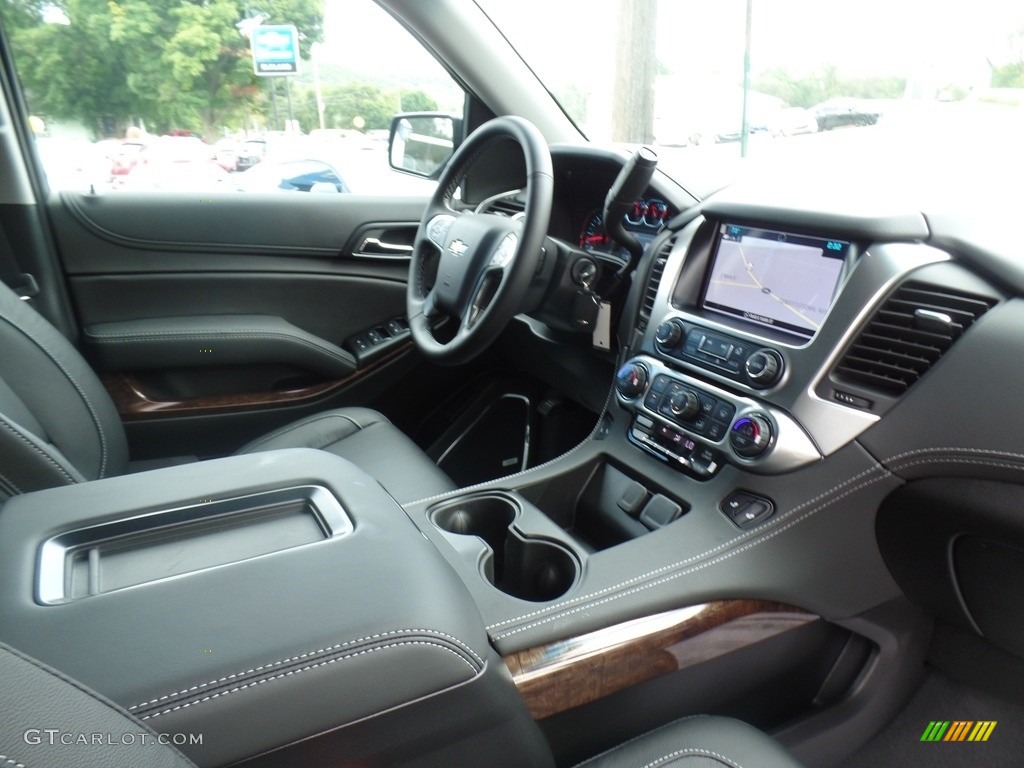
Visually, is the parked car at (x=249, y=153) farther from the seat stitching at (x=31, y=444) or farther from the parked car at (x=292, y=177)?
the seat stitching at (x=31, y=444)

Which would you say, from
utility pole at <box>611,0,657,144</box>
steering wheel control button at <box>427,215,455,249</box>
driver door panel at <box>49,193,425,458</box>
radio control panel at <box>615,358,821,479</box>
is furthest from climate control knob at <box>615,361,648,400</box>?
driver door panel at <box>49,193,425,458</box>

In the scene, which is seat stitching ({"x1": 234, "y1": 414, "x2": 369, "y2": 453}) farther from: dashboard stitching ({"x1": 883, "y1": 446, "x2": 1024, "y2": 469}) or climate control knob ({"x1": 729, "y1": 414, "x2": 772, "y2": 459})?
dashboard stitching ({"x1": 883, "y1": 446, "x2": 1024, "y2": 469})

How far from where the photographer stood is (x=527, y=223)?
1.46m

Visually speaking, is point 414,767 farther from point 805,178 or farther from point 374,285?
point 374,285

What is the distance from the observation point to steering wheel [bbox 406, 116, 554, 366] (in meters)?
1.47

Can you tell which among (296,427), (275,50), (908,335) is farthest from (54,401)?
(908,335)

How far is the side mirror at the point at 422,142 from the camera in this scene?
2.27 m

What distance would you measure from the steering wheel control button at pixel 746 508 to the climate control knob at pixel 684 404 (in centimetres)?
16

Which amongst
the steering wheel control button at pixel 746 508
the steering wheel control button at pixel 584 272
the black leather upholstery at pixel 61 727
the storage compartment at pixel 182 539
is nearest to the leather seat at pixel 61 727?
the black leather upholstery at pixel 61 727

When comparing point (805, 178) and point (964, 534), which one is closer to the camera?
point (964, 534)

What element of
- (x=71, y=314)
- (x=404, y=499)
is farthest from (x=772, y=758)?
(x=71, y=314)

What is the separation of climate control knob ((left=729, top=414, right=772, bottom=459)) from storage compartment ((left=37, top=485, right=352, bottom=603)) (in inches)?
24.7

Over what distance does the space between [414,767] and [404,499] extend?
690mm

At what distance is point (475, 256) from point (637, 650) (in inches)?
34.5
